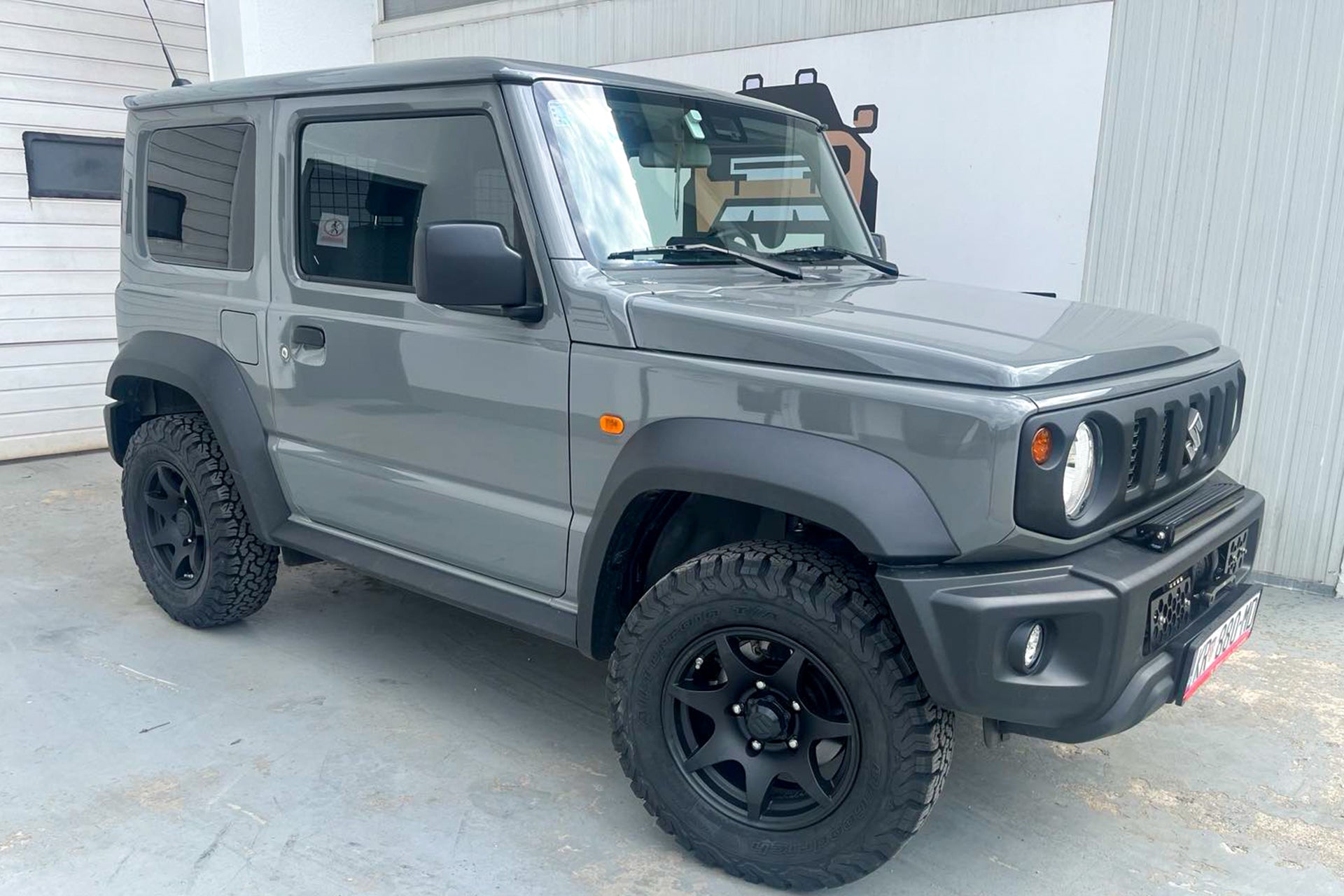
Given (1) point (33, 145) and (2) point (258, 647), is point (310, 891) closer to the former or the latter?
(2) point (258, 647)

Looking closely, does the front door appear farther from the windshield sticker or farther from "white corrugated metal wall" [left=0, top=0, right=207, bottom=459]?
"white corrugated metal wall" [left=0, top=0, right=207, bottom=459]

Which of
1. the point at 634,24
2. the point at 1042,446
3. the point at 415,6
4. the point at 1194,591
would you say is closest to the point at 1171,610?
the point at 1194,591

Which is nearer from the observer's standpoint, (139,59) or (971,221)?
(971,221)

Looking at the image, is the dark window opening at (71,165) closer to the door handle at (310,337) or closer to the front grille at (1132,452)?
the door handle at (310,337)

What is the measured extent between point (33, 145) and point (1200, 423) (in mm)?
6799

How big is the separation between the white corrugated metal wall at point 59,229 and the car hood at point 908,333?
565 cm

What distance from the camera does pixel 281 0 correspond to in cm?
723

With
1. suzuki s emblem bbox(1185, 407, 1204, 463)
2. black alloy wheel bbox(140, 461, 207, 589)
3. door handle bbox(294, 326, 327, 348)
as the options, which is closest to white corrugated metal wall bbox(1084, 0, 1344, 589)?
suzuki s emblem bbox(1185, 407, 1204, 463)

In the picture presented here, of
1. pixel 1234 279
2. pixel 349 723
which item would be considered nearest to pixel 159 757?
pixel 349 723

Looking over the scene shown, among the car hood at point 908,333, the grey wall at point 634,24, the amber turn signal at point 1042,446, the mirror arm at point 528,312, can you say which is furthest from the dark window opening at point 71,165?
the amber turn signal at point 1042,446

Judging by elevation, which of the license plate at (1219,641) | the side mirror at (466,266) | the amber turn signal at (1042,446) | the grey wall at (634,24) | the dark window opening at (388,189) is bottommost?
the license plate at (1219,641)

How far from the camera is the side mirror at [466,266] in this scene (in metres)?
2.37

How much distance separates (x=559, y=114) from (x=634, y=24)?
385cm

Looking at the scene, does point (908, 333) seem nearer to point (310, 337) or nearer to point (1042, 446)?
point (1042, 446)
